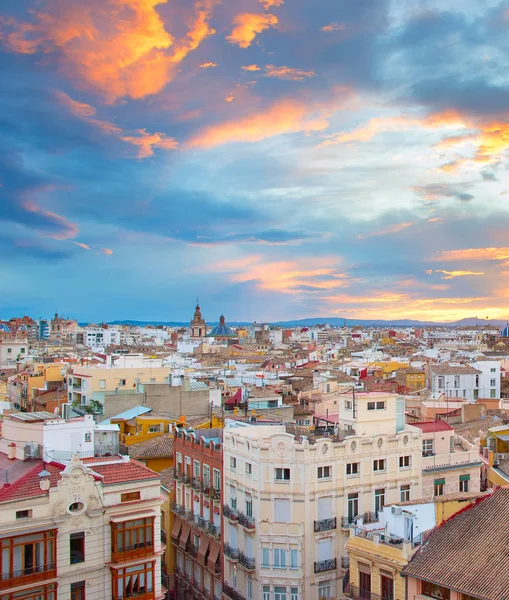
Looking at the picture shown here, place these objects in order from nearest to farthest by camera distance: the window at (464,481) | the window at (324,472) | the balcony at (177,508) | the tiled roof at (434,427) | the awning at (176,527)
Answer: the window at (324,472) < the window at (464,481) < the tiled roof at (434,427) < the balcony at (177,508) < the awning at (176,527)

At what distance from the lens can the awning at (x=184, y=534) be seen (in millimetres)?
43719

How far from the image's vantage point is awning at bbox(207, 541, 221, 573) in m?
40.4

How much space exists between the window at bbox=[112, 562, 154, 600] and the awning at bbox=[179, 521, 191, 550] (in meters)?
13.1

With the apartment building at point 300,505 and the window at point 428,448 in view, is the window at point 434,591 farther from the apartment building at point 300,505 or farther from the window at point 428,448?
the window at point 428,448

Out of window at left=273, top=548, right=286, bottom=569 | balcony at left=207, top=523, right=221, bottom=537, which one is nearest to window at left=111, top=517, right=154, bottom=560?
window at left=273, top=548, right=286, bottom=569

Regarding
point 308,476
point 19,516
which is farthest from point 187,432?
point 19,516

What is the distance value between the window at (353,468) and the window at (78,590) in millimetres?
14215

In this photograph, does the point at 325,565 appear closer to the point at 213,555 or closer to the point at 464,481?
the point at 213,555

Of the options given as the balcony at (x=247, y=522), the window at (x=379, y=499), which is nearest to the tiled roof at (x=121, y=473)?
the balcony at (x=247, y=522)

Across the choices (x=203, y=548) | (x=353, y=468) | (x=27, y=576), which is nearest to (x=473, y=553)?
(x=353, y=468)

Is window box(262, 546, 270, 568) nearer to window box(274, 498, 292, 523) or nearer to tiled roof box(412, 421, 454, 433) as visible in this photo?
A: window box(274, 498, 292, 523)

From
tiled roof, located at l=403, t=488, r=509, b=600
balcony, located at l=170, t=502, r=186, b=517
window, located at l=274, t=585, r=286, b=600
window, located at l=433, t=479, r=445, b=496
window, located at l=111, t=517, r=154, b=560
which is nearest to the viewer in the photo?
tiled roof, located at l=403, t=488, r=509, b=600

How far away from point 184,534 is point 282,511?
10.9m

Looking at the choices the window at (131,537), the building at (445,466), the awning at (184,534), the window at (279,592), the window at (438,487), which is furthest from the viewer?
the awning at (184,534)
